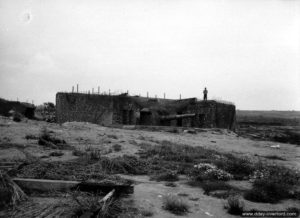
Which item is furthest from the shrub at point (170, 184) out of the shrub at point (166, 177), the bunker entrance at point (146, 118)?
the bunker entrance at point (146, 118)

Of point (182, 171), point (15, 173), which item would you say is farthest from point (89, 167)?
point (182, 171)

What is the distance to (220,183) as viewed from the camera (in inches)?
269

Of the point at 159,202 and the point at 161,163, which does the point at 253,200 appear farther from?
the point at 161,163

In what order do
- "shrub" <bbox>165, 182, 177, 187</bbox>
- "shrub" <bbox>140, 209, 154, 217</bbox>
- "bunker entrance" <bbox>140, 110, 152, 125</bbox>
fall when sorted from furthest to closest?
"bunker entrance" <bbox>140, 110, 152, 125</bbox> < "shrub" <bbox>165, 182, 177, 187</bbox> < "shrub" <bbox>140, 209, 154, 217</bbox>

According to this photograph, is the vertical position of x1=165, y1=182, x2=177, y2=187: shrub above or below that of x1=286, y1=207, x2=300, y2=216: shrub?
below

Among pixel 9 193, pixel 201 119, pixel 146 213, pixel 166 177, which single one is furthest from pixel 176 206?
pixel 201 119

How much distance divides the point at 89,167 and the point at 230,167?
393cm

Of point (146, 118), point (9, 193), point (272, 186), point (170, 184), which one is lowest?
point (170, 184)

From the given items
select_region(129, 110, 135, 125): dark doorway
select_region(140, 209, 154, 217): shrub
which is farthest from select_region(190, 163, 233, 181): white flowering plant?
select_region(129, 110, 135, 125): dark doorway

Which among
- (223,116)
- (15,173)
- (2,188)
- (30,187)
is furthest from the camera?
(223,116)

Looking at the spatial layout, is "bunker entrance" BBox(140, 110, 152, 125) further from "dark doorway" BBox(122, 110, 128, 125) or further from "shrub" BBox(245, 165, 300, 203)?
"shrub" BBox(245, 165, 300, 203)

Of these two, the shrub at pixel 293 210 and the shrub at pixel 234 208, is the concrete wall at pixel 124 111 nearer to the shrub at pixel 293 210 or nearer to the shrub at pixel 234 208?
the shrub at pixel 293 210

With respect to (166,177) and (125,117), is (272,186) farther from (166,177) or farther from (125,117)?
(125,117)

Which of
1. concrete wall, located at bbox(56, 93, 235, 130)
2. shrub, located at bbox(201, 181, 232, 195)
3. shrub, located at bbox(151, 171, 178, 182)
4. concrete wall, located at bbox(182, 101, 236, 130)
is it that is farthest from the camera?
concrete wall, located at bbox(56, 93, 235, 130)
